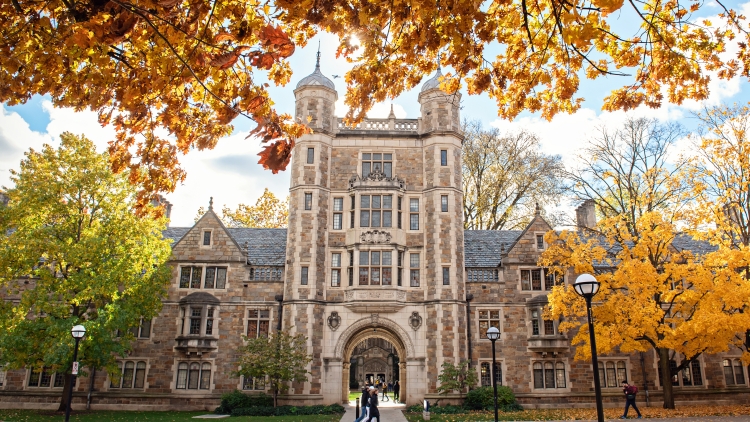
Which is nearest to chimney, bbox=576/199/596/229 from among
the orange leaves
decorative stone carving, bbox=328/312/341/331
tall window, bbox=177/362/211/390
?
decorative stone carving, bbox=328/312/341/331

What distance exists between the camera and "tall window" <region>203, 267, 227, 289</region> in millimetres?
25406

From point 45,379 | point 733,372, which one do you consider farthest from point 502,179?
point 45,379

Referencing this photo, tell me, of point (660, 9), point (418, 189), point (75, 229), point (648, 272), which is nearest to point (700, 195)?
point (648, 272)

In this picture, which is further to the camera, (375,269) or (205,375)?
(375,269)

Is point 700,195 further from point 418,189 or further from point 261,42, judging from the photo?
point 261,42

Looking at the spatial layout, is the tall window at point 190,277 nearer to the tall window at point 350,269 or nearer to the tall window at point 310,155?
the tall window at point 350,269

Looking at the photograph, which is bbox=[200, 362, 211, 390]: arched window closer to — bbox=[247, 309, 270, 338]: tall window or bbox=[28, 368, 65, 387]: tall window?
bbox=[247, 309, 270, 338]: tall window

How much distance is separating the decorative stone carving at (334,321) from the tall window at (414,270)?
11.7 feet

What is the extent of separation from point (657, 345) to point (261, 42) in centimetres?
2019

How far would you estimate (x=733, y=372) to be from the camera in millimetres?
25656

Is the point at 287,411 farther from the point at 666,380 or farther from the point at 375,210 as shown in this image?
the point at 666,380

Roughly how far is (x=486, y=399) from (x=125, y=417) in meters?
13.8

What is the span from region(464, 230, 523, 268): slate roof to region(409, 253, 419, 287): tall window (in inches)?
99.9

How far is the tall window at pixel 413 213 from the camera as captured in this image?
25.6m
